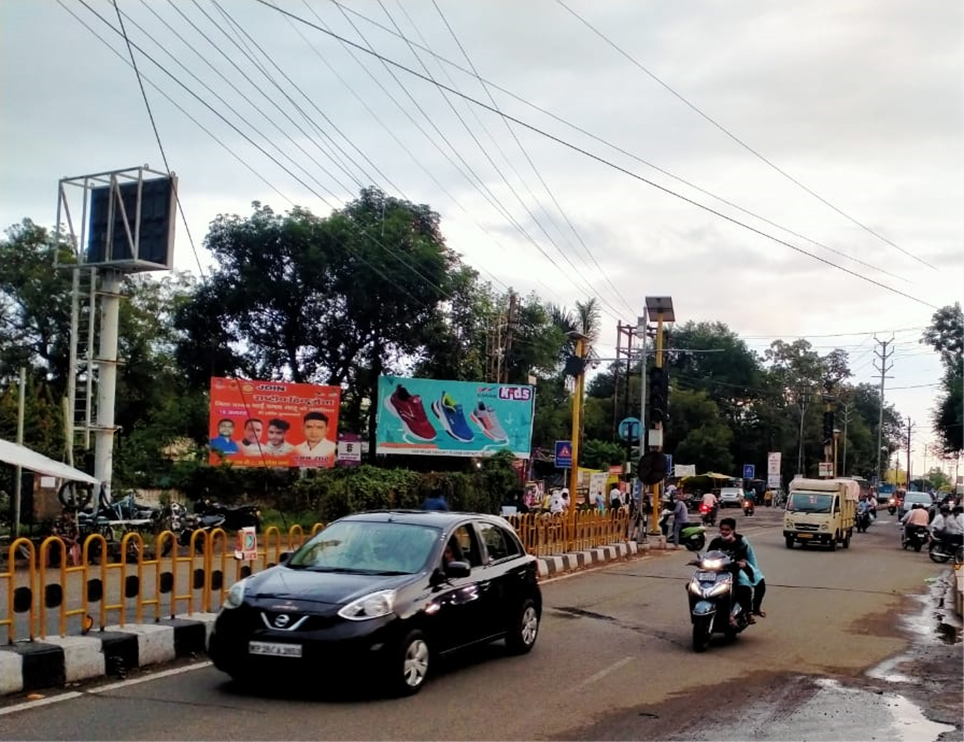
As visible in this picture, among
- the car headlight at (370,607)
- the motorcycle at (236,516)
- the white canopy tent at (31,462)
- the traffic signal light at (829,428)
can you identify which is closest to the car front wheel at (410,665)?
the car headlight at (370,607)

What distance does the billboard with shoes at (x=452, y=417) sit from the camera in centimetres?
3512

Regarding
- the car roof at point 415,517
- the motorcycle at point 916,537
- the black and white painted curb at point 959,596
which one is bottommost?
the motorcycle at point 916,537

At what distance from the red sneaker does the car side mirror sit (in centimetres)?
2640

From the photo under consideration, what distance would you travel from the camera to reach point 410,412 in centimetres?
3538

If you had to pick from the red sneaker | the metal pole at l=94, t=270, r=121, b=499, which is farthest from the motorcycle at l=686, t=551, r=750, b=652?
the red sneaker

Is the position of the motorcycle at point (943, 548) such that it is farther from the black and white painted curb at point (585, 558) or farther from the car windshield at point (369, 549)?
the car windshield at point (369, 549)

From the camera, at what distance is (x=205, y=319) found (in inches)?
1581

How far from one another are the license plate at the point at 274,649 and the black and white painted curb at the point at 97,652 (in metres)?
1.53

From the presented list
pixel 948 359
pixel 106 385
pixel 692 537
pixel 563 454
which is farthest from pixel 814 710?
pixel 948 359

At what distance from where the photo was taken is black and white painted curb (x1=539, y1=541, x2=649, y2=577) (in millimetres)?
19188

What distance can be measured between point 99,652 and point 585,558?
14037mm

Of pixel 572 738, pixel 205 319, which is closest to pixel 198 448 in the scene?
pixel 205 319

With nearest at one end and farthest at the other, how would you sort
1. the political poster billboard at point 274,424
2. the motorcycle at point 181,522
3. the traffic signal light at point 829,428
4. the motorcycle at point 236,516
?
1. the motorcycle at point 181,522
2. the motorcycle at point 236,516
3. the political poster billboard at point 274,424
4. the traffic signal light at point 829,428

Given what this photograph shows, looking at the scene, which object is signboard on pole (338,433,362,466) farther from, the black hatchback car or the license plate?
the license plate
